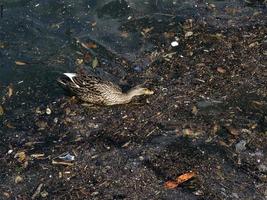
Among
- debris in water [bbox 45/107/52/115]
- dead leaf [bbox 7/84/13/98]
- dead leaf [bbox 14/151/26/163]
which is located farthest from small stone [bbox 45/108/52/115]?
dead leaf [bbox 14/151/26/163]

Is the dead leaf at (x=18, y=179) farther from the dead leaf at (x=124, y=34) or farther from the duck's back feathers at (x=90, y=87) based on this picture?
the dead leaf at (x=124, y=34)

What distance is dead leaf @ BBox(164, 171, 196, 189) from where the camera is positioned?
7.13m

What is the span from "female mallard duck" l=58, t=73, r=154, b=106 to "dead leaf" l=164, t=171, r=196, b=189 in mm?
1807

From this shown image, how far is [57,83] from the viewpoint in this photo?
9.01 metres

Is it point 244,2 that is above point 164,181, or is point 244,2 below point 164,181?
above

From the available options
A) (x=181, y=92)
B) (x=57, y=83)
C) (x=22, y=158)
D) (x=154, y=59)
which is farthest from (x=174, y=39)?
(x=22, y=158)

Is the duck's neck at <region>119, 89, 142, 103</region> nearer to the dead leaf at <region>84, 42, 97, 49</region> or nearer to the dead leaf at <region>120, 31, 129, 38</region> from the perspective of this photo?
the dead leaf at <region>84, 42, 97, 49</region>

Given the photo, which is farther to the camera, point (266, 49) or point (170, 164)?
point (266, 49)

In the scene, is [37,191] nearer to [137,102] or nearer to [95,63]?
[137,102]

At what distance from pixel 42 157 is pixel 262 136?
3292mm

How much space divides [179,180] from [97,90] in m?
2.08

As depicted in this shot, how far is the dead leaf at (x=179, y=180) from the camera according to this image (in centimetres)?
713

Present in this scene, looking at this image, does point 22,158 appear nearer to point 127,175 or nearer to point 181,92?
point 127,175

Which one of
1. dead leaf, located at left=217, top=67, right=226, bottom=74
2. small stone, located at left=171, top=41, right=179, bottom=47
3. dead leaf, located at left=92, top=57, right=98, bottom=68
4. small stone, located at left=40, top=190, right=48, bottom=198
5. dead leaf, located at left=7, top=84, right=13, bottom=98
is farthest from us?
small stone, located at left=171, top=41, right=179, bottom=47
